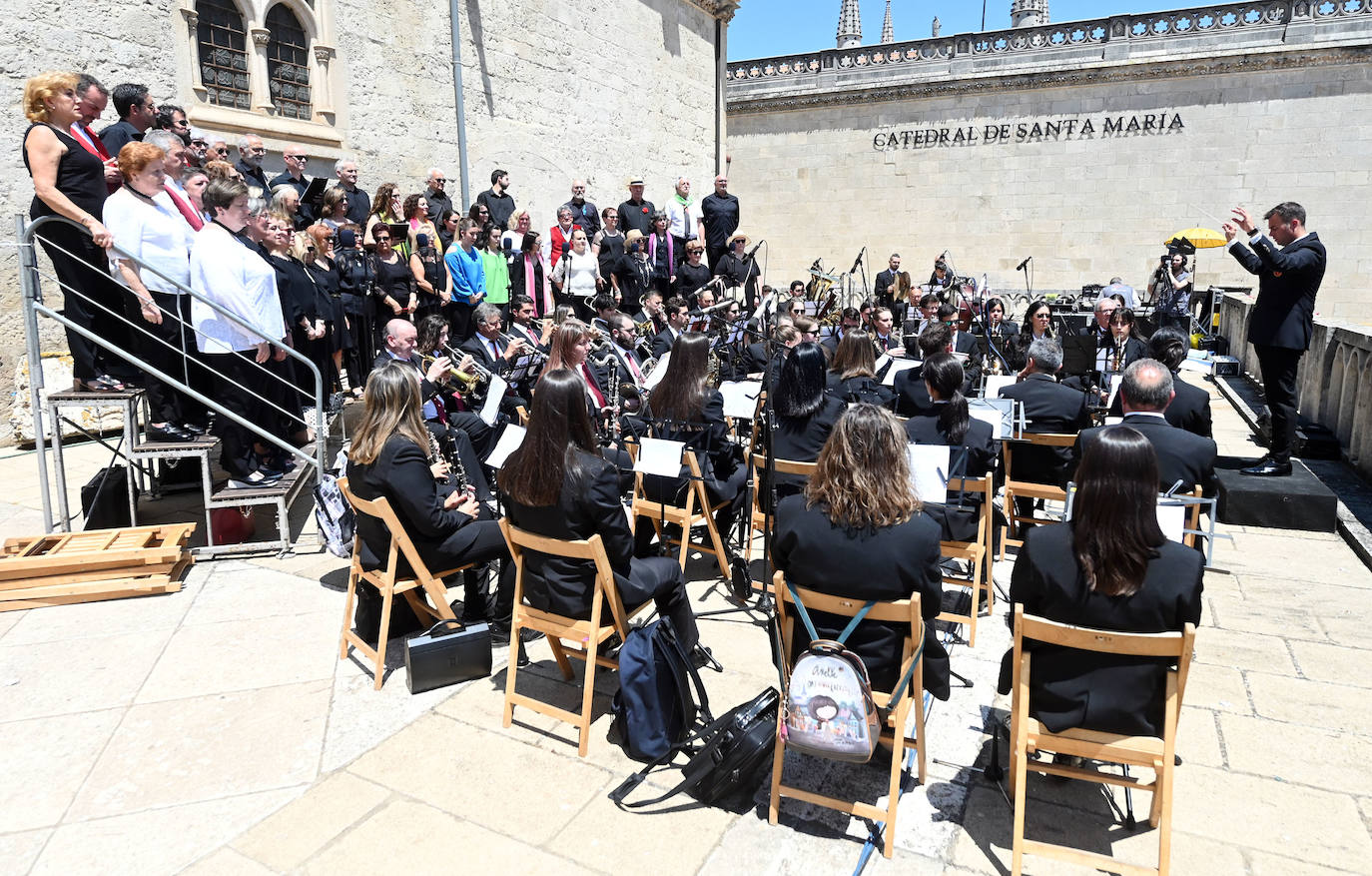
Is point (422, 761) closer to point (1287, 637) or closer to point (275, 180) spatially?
point (1287, 637)

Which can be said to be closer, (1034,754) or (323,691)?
(1034,754)

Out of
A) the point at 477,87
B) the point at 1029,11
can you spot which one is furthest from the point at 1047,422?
the point at 1029,11

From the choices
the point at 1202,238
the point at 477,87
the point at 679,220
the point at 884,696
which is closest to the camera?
the point at 884,696

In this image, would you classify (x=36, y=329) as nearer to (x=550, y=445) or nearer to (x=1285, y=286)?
(x=550, y=445)

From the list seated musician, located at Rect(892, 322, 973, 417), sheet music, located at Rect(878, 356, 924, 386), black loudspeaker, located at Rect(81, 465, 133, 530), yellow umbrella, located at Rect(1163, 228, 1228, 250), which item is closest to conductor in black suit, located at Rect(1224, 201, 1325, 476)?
seated musician, located at Rect(892, 322, 973, 417)

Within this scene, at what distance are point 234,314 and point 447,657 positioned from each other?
9.58 ft

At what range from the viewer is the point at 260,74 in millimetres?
9102

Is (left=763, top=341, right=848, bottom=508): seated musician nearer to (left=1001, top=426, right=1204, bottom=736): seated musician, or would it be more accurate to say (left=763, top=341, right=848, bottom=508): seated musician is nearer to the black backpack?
the black backpack

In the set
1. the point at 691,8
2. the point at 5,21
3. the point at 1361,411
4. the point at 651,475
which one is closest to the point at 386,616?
the point at 651,475

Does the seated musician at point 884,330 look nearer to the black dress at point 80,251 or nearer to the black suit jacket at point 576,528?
the black suit jacket at point 576,528

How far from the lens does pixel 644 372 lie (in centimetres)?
767

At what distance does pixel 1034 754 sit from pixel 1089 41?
65.8 ft

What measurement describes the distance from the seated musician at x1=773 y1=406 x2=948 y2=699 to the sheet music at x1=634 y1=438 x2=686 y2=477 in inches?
54.3

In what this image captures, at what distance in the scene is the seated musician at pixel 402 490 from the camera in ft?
12.2
